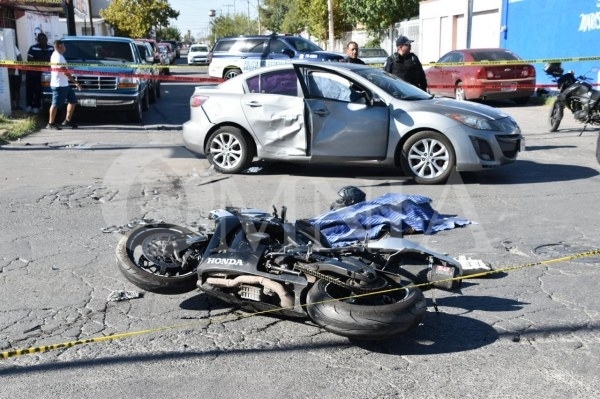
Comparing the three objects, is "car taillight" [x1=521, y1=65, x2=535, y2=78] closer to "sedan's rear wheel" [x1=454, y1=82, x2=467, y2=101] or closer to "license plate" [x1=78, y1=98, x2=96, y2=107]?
"sedan's rear wheel" [x1=454, y1=82, x2=467, y2=101]

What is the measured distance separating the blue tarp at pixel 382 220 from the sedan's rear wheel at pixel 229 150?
10.6 ft

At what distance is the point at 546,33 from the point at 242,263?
2073 cm

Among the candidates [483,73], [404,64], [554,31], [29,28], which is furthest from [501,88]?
[29,28]

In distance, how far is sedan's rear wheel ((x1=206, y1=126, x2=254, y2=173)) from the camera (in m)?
10.1

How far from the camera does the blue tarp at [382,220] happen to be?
265 inches

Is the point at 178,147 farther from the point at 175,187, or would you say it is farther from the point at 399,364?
the point at 399,364

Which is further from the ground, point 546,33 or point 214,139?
point 546,33

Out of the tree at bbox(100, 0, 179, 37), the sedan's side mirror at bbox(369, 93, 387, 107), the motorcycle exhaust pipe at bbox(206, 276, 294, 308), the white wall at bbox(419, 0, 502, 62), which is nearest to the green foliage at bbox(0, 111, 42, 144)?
the sedan's side mirror at bbox(369, 93, 387, 107)

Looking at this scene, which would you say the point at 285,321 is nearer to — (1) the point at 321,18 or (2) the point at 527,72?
(2) the point at 527,72

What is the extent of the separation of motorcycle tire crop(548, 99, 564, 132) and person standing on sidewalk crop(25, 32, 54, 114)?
10676 mm

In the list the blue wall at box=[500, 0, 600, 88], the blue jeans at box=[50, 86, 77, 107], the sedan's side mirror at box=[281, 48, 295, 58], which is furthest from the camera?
the sedan's side mirror at box=[281, 48, 295, 58]

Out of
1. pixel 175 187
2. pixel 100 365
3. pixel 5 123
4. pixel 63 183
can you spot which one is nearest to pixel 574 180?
pixel 175 187

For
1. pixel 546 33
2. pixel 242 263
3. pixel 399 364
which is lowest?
pixel 399 364

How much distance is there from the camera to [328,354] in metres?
4.44
